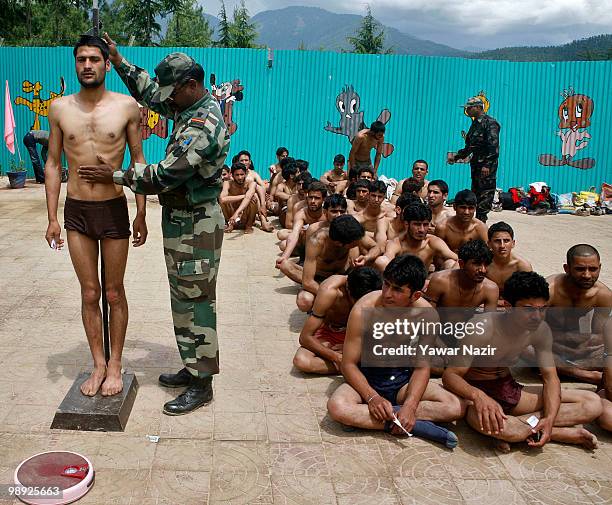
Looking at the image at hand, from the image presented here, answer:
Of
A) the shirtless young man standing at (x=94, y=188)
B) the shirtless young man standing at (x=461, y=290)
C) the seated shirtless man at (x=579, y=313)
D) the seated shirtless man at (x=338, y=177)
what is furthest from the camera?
the seated shirtless man at (x=338, y=177)

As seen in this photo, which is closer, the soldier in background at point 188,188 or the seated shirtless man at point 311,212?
the soldier in background at point 188,188

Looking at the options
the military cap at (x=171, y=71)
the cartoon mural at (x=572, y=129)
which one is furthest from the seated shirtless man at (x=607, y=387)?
the cartoon mural at (x=572, y=129)

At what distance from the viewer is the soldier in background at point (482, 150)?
834 centimetres

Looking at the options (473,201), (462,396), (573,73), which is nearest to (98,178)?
(462,396)

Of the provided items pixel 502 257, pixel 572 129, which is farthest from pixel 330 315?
pixel 572 129

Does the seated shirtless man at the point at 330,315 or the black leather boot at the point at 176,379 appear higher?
the seated shirtless man at the point at 330,315

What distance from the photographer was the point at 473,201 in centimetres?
608

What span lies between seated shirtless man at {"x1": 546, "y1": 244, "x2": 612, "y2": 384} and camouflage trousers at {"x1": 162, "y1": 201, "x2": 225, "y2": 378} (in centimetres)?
256

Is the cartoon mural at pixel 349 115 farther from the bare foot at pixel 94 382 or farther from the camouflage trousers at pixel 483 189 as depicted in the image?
the bare foot at pixel 94 382

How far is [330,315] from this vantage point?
460cm

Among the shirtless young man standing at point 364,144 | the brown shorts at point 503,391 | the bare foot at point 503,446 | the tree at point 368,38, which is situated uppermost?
the tree at point 368,38

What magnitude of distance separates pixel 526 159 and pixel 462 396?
11.1 metres

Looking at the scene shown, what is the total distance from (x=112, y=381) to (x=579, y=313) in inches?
131

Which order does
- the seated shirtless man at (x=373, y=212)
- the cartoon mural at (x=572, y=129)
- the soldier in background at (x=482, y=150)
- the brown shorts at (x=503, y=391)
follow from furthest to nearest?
the cartoon mural at (x=572, y=129), the soldier in background at (x=482, y=150), the seated shirtless man at (x=373, y=212), the brown shorts at (x=503, y=391)
